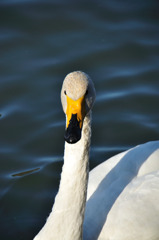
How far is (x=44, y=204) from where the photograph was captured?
15.7ft

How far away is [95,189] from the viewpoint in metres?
4.16

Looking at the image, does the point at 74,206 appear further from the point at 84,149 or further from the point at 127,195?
the point at 127,195

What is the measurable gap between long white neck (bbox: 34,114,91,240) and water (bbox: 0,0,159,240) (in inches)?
41.0

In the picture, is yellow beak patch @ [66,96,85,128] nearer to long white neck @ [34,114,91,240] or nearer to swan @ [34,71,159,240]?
swan @ [34,71,159,240]

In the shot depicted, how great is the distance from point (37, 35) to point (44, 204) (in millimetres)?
3455

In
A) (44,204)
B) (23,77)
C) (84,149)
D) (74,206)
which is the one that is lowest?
(44,204)

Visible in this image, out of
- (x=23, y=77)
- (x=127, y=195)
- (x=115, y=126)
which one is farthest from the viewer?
(x=23, y=77)

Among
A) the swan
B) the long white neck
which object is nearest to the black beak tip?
the swan

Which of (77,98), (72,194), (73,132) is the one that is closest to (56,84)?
(72,194)

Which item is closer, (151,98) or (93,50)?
(151,98)

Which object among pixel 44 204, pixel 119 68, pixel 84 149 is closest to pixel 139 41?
pixel 119 68

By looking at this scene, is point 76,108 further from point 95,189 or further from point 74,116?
point 95,189

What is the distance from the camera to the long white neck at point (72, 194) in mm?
3205

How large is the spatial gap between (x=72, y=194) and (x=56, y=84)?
11.0 ft
